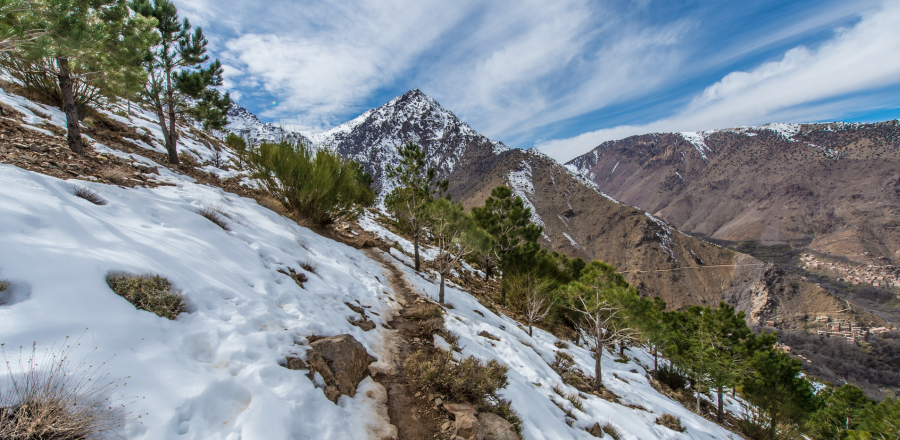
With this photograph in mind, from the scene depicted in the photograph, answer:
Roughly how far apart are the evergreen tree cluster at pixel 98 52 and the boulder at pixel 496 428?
7.81m

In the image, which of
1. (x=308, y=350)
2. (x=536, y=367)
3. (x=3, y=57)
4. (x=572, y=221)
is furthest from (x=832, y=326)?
(x=3, y=57)

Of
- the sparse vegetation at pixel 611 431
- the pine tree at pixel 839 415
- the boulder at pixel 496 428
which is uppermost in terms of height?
the boulder at pixel 496 428

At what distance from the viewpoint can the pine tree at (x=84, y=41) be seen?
187 inches

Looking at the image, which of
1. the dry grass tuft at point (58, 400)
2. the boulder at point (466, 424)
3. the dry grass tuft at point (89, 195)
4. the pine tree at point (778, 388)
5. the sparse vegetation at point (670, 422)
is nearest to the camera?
the dry grass tuft at point (58, 400)

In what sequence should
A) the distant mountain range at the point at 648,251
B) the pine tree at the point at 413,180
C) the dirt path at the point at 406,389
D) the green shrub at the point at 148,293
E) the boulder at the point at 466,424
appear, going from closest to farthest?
the green shrub at the point at 148,293 < the boulder at the point at 466,424 < the dirt path at the point at 406,389 < the pine tree at the point at 413,180 < the distant mountain range at the point at 648,251

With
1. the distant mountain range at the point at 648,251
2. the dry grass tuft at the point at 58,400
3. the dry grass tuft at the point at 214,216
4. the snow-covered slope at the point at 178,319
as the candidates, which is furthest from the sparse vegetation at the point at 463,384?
the distant mountain range at the point at 648,251

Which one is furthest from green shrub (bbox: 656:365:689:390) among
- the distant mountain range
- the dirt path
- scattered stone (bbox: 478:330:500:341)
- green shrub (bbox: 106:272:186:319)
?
the distant mountain range

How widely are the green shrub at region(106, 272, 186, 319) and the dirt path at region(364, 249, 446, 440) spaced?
223cm

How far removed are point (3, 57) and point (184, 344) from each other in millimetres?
7984

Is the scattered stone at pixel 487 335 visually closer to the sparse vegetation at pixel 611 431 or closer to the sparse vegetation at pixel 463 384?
the sparse vegetation at pixel 611 431

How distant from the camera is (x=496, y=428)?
3.33 meters

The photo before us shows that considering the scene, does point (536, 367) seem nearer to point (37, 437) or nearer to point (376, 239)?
point (37, 437)

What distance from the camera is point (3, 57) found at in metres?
5.75

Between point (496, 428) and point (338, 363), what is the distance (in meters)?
1.87
